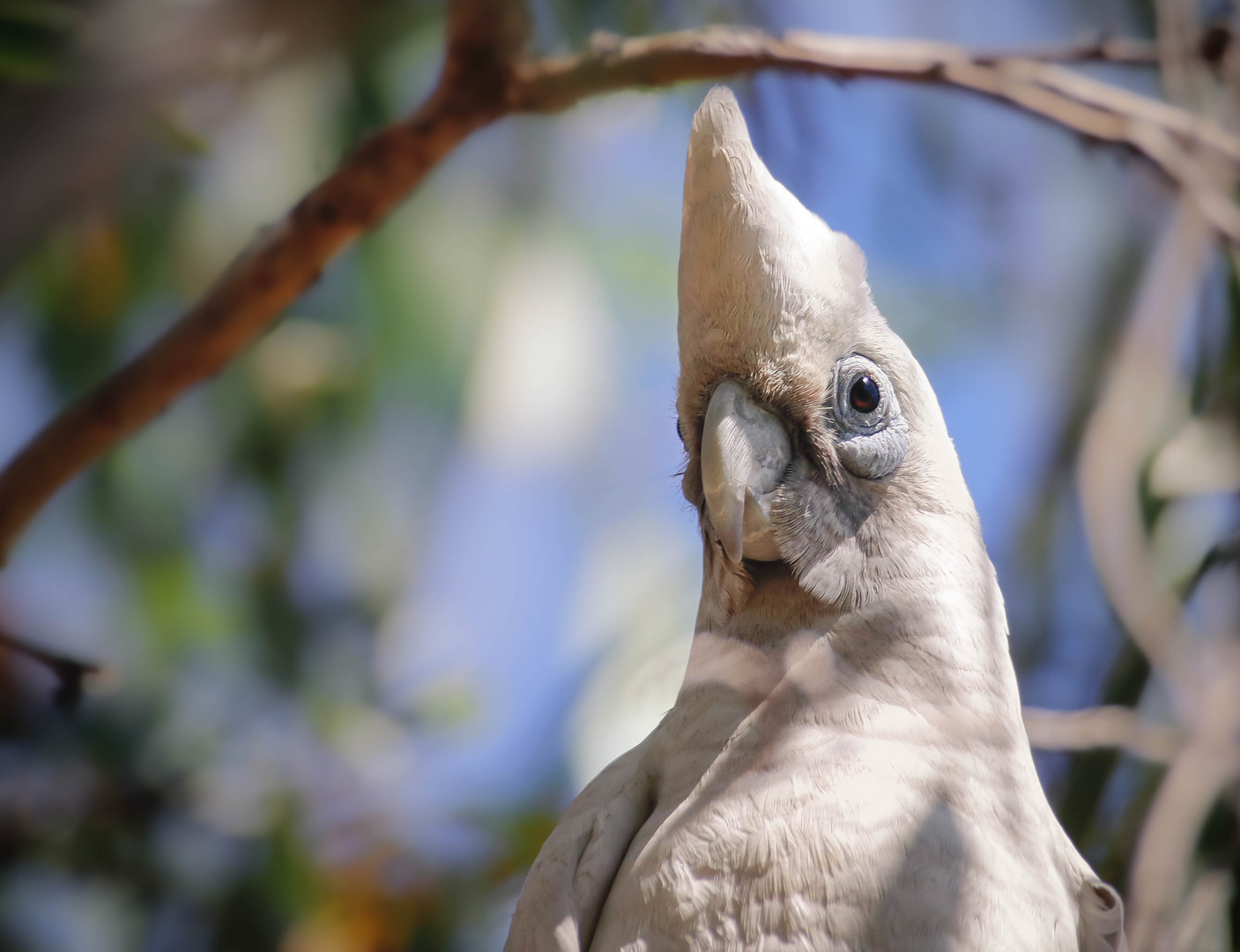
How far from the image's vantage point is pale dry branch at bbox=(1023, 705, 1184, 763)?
5.40 ft

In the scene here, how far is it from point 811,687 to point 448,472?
53.2 inches

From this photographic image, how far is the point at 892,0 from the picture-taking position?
211cm

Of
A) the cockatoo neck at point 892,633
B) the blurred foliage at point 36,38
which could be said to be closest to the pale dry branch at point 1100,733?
the cockatoo neck at point 892,633

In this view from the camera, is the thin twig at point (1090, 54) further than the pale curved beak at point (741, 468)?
Yes

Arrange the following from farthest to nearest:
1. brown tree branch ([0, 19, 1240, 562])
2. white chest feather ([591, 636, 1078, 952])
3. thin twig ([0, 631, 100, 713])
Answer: brown tree branch ([0, 19, 1240, 562]) < thin twig ([0, 631, 100, 713]) < white chest feather ([591, 636, 1078, 952])

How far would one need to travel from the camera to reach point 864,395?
114 centimetres

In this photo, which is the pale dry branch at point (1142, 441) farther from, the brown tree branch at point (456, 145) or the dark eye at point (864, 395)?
the dark eye at point (864, 395)

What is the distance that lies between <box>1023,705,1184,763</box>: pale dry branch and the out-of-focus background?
12cm

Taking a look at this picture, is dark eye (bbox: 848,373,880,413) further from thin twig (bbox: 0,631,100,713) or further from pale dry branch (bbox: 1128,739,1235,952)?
thin twig (bbox: 0,631,100,713)

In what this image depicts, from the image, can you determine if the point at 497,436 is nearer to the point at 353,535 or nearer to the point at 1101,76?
the point at 353,535

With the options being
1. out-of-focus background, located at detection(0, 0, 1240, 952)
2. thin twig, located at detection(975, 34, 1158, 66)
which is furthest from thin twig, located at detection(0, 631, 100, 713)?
thin twig, located at detection(975, 34, 1158, 66)

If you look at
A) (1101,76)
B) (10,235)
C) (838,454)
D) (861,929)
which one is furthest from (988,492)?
(10,235)

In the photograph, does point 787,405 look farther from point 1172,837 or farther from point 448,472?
point 448,472

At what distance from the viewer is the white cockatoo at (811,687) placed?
936 mm
